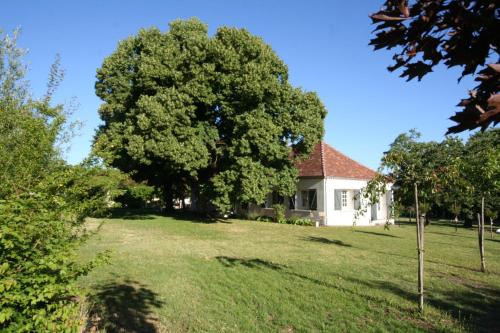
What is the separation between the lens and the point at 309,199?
27.0 m

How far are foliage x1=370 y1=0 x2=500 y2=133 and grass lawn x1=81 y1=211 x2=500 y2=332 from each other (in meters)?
4.85

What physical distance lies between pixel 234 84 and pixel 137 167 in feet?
30.1

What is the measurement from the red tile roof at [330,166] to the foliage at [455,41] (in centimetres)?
2420

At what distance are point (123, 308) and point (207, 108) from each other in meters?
17.6

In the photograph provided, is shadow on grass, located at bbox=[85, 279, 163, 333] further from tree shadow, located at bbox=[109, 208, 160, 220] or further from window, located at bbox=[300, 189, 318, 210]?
window, located at bbox=[300, 189, 318, 210]

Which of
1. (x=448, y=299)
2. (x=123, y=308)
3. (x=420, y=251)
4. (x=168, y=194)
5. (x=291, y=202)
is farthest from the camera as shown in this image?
(x=168, y=194)

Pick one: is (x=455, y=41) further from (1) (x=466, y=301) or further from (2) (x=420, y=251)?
(1) (x=466, y=301)

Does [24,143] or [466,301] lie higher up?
[24,143]

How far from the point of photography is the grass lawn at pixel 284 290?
230 inches

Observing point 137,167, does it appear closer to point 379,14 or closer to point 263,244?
point 263,244

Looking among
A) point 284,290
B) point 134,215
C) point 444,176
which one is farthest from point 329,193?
point 284,290

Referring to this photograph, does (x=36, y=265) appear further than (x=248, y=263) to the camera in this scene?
No

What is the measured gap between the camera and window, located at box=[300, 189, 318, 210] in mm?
26487

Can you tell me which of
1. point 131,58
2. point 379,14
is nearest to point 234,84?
point 131,58
